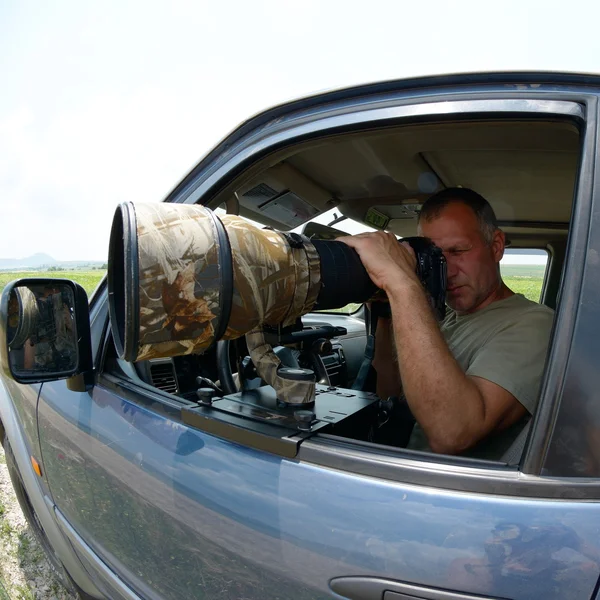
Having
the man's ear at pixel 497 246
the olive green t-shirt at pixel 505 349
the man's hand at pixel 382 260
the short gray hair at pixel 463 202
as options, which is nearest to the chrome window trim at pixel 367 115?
the man's hand at pixel 382 260

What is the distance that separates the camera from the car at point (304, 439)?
77cm

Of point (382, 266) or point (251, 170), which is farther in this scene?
point (251, 170)

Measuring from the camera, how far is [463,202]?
1.76 m

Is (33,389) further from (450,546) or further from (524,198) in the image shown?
(524,198)

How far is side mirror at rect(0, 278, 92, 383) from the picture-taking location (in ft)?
4.66

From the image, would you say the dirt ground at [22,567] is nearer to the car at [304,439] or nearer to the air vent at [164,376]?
the car at [304,439]

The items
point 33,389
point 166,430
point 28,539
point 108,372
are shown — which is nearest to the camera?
point 166,430

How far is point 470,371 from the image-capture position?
1.38 meters

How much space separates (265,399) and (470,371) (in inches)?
22.1

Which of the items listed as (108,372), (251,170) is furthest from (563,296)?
(108,372)

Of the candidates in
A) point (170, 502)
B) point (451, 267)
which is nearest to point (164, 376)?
point (170, 502)

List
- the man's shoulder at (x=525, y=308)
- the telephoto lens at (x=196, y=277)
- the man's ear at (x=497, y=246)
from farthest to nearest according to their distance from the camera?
the man's ear at (x=497, y=246)
the man's shoulder at (x=525, y=308)
the telephoto lens at (x=196, y=277)

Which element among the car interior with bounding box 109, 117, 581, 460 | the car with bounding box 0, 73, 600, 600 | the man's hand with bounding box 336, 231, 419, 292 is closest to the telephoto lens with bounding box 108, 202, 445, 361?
the car with bounding box 0, 73, 600, 600

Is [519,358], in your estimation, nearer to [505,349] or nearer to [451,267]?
[505,349]
